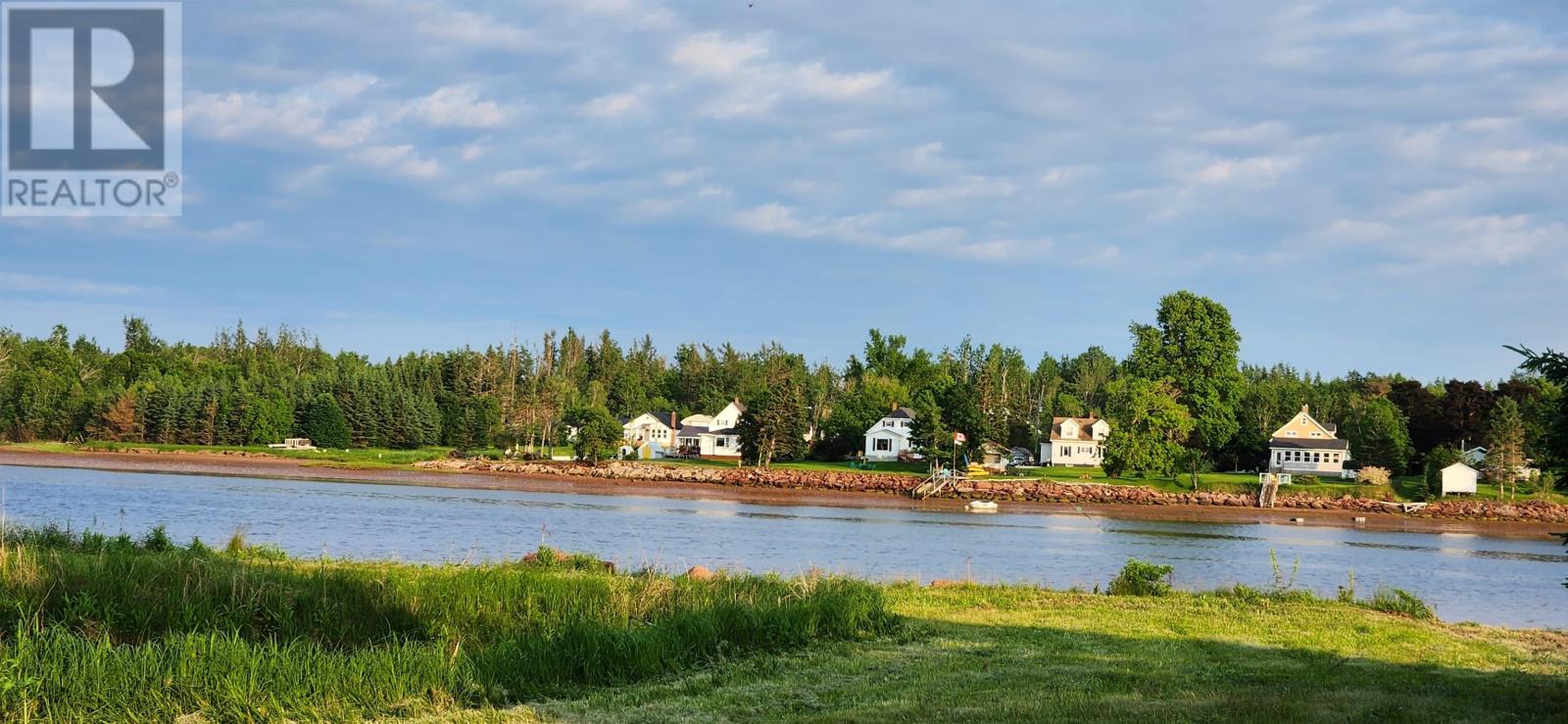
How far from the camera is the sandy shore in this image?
6359 centimetres

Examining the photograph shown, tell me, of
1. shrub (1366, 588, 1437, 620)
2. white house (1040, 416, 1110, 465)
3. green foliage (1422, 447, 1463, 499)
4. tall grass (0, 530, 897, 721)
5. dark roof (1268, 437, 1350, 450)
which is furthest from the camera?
white house (1040, 416, 1110, 465)

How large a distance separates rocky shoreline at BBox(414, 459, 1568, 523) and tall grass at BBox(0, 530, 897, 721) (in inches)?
2322

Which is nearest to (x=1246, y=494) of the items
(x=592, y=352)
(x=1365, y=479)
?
(x=1365, y=479)

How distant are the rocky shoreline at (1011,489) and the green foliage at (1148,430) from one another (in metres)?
1.91

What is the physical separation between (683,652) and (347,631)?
422cm

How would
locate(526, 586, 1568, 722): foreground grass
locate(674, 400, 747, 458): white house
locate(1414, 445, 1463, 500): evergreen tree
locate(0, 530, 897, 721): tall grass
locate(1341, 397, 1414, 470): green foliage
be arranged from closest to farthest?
1. locate(0, 530, 897, 721): tall grass
2. locate(526, 586, 1568, 722): foreground grass
3. locate(1414, 445, 1463, 500): evergreen tree
4. locate(1341, 397, 1414, 470): green foliage
5. locate(674, 400, 747, 458): white house

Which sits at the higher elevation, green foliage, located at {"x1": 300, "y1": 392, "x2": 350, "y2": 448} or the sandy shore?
green foliage, located at {"x1": 300, "y1": 392, "x2": 350, "y2": 448}

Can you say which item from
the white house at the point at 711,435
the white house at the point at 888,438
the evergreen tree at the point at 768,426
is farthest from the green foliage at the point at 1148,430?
the white house at the point at 711,435

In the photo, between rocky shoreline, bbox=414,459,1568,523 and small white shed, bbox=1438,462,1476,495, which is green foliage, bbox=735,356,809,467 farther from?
small white shed, bbox=1438,462,1476,495

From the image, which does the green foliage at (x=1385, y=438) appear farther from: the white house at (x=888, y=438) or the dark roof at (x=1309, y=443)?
the white house at (x=888, y=438)

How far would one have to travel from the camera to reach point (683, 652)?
12.0 m

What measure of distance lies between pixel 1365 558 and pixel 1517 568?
16.1 ft

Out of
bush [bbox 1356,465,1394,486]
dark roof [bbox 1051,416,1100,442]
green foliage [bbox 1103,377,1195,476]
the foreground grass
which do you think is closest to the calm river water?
the foreground grass

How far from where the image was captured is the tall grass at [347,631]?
372 inches
